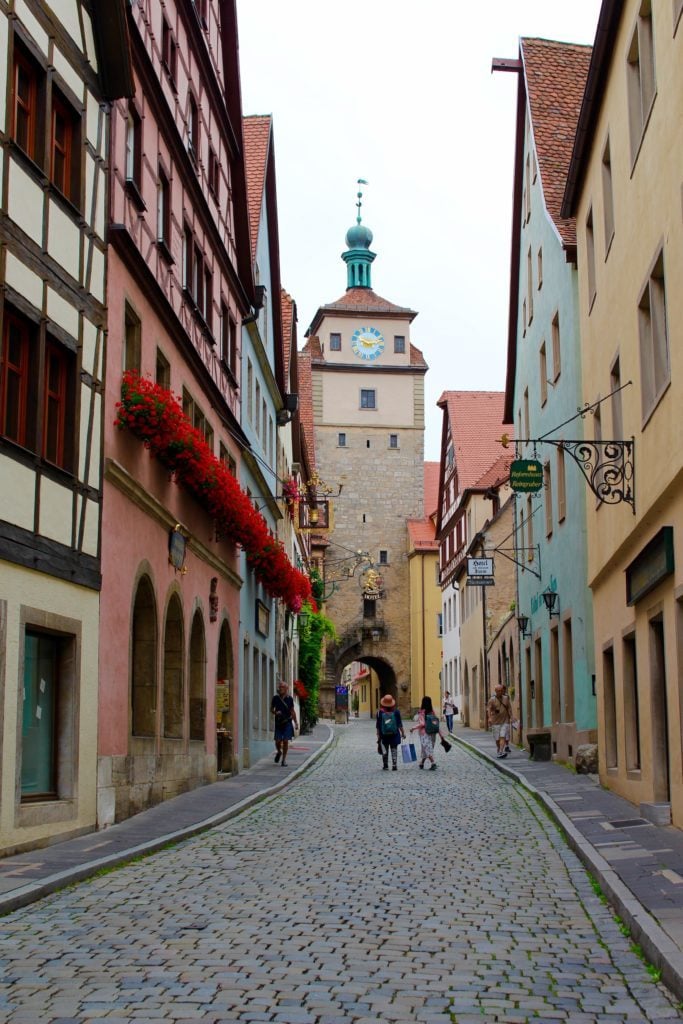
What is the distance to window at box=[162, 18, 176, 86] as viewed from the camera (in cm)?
1925

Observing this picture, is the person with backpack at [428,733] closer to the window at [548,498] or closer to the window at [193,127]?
the window at [548,498]

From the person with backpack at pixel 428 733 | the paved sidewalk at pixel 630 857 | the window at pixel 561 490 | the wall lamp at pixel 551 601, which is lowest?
the paved sidewalk at pixel 630 857

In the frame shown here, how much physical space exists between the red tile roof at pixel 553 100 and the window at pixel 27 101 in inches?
550

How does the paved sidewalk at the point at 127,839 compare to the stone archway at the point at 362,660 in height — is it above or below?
below

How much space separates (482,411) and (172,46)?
123 ft

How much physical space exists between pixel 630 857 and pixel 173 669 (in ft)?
30.8

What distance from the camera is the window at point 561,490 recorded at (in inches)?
962

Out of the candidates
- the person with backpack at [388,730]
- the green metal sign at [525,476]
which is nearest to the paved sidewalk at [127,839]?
the person with backpack at [388,730]

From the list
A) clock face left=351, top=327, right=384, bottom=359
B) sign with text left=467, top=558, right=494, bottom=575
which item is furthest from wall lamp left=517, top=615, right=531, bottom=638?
clock face left=351, top=327, right=384, bottom=359

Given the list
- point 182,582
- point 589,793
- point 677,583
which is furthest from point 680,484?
point 182,582

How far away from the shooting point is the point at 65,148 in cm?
1395

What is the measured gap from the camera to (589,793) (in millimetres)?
17953

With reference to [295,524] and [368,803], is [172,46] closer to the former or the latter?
[368,803]

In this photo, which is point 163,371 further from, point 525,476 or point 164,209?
point 525,476
